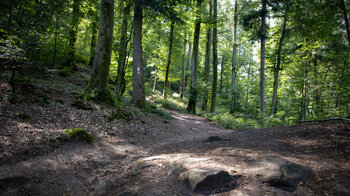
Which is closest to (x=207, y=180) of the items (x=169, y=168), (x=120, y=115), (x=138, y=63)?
(x=169, y=168)

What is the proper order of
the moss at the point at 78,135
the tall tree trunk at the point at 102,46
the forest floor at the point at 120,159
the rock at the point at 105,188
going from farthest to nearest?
the tall tree trunk at the point at 102,46
the moss at the point at 78,135
the rock at the point at 105,188
the forest floor at the point at 120,159

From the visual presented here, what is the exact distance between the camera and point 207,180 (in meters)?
2.90

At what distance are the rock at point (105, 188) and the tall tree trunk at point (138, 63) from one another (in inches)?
300

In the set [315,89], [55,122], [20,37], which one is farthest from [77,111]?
[315,89]

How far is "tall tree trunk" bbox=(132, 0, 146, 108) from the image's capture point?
432 inches

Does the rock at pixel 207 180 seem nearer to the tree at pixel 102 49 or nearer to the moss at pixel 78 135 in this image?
the moss at pixel 78 135

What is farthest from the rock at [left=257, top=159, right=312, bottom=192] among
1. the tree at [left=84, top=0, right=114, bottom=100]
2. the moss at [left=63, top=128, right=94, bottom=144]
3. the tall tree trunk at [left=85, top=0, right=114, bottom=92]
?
the tall tree trunk at [left=85, top=0, right=114, bottom=92]

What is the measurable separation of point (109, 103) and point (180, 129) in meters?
4.23

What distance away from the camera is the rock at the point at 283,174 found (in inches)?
107

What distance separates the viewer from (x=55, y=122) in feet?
19.7

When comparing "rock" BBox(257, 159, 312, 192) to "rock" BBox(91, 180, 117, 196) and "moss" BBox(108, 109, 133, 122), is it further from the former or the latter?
"moss" BBox(108, 109, 133, 122)

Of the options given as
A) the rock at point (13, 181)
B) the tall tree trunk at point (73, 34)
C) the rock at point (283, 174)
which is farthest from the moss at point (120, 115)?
the tall tree trunk at point (73, 34)

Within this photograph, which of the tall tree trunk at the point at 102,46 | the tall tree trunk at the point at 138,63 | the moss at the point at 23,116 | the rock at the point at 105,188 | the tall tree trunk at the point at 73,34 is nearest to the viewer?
the rock at the point at 105,188

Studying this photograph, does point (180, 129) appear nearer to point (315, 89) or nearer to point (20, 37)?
point (20, 37)
